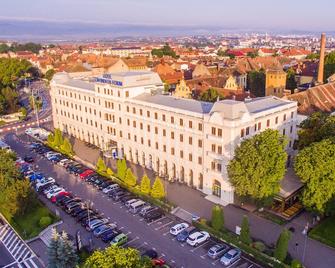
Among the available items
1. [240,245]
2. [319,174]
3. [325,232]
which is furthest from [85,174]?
[325,232]

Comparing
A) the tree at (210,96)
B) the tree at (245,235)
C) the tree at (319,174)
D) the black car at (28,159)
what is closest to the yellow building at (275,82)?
the tree at (210,96)

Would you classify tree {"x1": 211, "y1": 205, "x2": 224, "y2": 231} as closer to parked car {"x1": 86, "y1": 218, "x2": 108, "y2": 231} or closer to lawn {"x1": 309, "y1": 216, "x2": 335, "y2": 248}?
lawn {"x1": 309, "y1": 216, "x2": 335, "y2": 248}

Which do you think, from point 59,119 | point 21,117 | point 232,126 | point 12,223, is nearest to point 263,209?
point 232,126

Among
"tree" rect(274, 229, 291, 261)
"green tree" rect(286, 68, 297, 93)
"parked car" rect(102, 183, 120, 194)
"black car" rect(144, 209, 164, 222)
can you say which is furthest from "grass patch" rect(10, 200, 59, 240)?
"green tree" rect(286, 68, 297, 93)

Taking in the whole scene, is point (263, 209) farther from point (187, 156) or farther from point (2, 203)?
point (2, 203)

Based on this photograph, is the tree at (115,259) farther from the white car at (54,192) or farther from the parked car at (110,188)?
the white car at (54,192)

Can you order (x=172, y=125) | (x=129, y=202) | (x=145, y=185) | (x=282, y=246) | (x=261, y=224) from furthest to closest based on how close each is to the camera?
1. (x=172, y=125)
2. (x=145, y=185)
3. (x=129, y=202)
4. (x=261, y=224)
5. (x=282, y=246)

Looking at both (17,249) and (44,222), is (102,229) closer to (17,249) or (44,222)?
(44,222)

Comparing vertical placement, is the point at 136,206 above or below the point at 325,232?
above
